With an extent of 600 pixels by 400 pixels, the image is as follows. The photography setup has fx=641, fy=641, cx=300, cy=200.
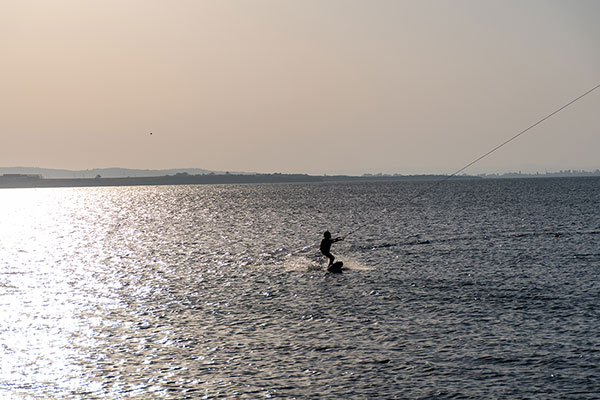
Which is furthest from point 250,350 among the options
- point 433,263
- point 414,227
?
point 414,227

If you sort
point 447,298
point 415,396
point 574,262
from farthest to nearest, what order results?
point 574,262
point 447,298
point 415,396

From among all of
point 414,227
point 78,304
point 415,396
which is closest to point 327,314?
point 415,396

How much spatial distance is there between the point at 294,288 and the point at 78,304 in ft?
36.9

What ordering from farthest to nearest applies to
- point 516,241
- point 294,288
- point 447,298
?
1. point 516,241
2. point 294,288
3. point 447,298

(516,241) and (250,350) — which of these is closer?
(250,350)

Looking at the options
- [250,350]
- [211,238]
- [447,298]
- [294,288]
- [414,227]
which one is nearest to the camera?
[250,350]

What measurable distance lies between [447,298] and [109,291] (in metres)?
18.4

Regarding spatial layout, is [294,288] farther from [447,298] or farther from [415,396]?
[415,396]

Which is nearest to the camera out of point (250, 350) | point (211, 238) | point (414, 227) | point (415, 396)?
point (415, 396)

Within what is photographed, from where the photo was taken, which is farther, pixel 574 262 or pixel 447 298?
pixel 574 262

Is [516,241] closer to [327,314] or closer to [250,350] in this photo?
[327,314]

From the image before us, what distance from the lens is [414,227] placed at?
77.3 metres

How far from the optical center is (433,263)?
44688mm

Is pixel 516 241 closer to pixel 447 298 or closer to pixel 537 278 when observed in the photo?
pixel 537 278
